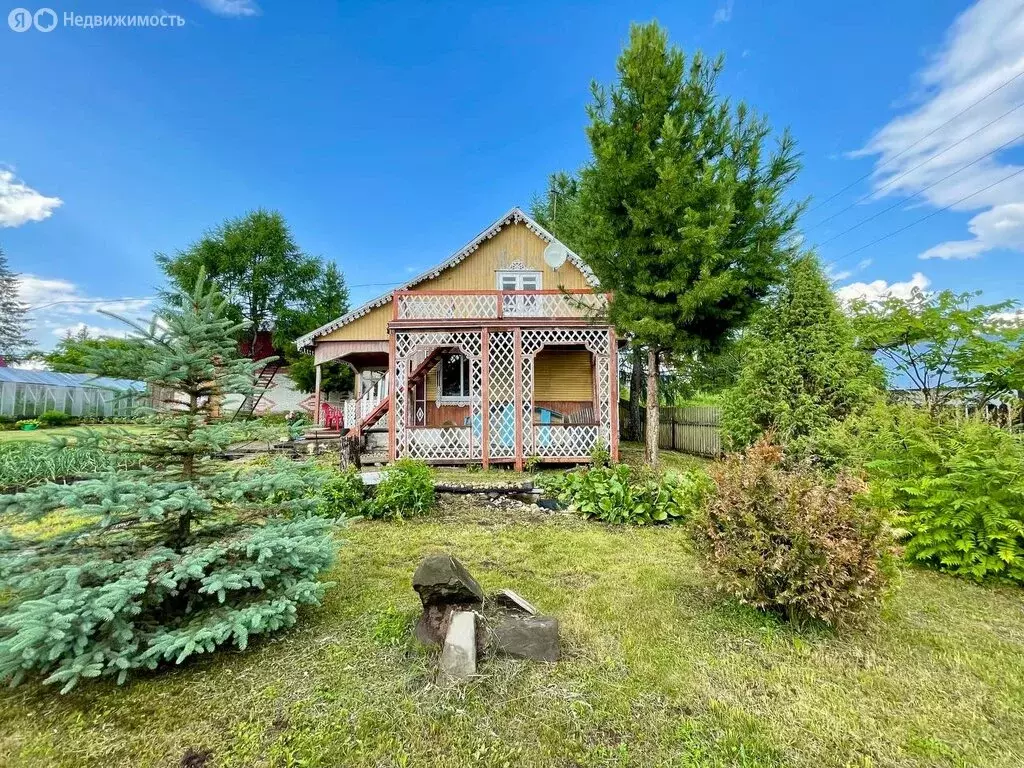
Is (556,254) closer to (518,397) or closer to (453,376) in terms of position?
(453,376)

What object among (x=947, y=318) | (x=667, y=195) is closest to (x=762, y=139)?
(x=667, y=195)

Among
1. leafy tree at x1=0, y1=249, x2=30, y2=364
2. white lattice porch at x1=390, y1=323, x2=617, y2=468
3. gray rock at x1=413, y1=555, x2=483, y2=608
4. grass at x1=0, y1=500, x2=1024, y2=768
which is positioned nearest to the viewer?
grass at x1=0, y1=500, x2=1024, y2=768

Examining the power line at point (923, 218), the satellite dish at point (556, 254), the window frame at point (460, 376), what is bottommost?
the window frame at point (460, 376)

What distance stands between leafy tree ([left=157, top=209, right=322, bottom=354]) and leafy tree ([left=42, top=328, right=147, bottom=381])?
103 feet

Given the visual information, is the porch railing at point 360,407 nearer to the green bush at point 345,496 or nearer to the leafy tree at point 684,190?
the green bush at point 345,496

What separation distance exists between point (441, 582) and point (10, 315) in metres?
65.3

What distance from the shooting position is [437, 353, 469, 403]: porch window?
556 inches

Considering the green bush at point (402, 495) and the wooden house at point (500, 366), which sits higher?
the wooden house at point (500, 366)

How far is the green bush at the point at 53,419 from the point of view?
20366 mm

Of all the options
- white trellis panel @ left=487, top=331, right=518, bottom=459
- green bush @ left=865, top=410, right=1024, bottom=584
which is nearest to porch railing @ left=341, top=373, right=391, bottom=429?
white trellis panel @ left=487, top=331, right=518, bottom=459

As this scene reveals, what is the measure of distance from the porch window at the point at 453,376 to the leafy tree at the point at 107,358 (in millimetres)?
11192

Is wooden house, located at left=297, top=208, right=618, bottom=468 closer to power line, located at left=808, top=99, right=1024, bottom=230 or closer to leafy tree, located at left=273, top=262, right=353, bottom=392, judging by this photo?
power line, located at left=808, top=99, right=1024, bottom=230

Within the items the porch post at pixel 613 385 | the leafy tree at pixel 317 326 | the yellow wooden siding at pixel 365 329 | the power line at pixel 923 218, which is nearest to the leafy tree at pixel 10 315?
the leafy tree at pixel 317 326

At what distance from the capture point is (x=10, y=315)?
141ft
